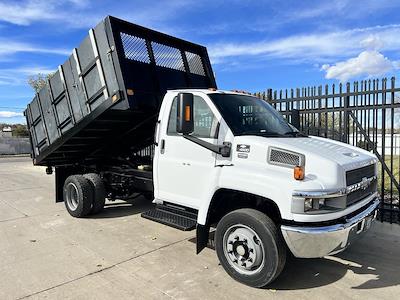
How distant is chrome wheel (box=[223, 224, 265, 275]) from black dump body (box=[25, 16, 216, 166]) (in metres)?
2.65

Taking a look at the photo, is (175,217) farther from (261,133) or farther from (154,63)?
(154,63)

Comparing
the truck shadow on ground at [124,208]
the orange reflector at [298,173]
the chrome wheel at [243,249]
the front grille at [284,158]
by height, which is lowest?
the truck shadow on ground at [124,208]

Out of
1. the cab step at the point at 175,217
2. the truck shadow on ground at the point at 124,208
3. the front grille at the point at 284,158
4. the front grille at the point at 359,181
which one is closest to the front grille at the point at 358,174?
the front grille at the point at 359,181

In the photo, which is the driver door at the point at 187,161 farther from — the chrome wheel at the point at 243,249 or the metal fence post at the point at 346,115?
the metal fence post at the point at 346,115

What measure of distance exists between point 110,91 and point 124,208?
3176 mm

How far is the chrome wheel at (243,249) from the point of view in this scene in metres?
4.08

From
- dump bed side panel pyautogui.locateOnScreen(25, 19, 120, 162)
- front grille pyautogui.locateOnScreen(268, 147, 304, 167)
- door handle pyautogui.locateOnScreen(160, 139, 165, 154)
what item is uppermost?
dump bed side panel pyautogui.locateOnScreen(25, 19, 120, 162)

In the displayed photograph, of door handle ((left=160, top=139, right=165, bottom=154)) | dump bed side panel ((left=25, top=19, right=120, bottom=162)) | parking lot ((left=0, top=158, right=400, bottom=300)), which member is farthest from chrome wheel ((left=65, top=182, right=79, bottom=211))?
door handle ((left=160, top=139, right=165, bottom=154))

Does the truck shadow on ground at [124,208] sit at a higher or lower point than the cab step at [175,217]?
lower

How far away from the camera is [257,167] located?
417cm

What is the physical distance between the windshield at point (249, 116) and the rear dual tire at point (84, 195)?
3.54 meters

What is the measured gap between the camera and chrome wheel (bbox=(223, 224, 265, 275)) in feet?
13.4

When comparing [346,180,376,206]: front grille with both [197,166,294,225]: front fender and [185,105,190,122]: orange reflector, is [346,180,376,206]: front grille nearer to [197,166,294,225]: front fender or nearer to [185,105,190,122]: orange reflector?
[197,166,294,225]: front fender

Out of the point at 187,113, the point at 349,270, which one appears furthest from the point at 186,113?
the point at 349,270
